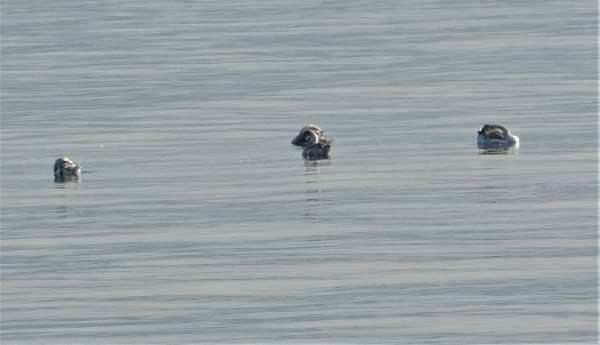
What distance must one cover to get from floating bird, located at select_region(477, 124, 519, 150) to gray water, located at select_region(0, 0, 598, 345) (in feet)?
1.34

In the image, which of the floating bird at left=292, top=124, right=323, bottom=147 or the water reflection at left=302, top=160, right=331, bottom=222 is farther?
the floating bird at left=292, top=124, right=323, bottom=147

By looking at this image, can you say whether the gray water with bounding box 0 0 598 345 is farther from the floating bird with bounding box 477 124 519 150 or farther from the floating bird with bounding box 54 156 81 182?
the floating bird with bounding box 477 124 519 150

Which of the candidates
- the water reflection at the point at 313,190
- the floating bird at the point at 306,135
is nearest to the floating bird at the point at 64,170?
the water reflection at the point at 313,190

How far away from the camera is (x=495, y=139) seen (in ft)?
131

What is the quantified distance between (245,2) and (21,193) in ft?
173

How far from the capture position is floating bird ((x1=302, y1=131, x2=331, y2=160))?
39719 millimetres

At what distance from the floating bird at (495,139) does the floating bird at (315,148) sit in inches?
100.0

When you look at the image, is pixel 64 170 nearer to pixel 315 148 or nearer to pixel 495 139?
pixel 315 148

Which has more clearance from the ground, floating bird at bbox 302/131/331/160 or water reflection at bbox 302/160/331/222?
floating bird at bbox 302/131/331/160

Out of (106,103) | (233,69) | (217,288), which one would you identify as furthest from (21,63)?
(217,288)

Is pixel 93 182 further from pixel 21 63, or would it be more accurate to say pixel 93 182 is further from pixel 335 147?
pixel 21 63

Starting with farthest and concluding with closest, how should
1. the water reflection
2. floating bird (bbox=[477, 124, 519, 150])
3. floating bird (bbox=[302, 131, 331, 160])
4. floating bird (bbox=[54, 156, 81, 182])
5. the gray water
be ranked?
floating bird (bbox=[477, 124, 519, 150]), floating bird (bbox=[302, 131, 331, 160]), floating bird (bbox=[54, 156, 81, 182]), the water reflection, the gray water

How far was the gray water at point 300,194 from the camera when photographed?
25062mm

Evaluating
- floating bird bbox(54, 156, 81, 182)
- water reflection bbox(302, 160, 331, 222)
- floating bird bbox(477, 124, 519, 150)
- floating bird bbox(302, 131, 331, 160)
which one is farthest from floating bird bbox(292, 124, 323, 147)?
floating bird bbox(54, 156, 81, 182)
